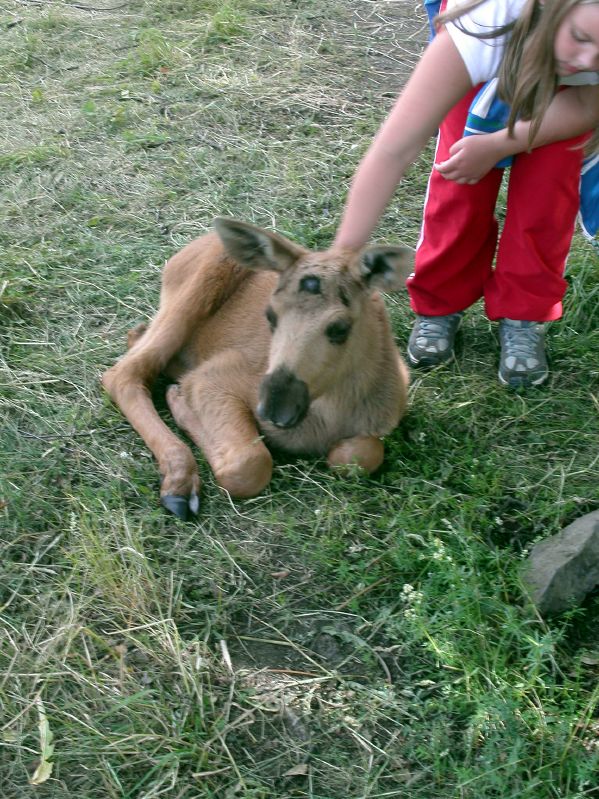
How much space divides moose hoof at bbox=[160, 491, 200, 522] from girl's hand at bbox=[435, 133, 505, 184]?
216cm

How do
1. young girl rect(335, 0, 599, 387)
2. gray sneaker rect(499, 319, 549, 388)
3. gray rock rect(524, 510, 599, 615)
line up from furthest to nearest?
1. gray sneaker rect(499, 319, 549, 388)
2. young girl rect(335, 0, 599, 387)
3. gray rock rect(524, 510, 599, 615)

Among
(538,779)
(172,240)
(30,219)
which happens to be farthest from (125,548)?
(30,219)

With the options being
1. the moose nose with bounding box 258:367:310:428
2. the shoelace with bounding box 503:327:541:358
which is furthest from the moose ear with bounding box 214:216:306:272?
the shoelace with bounding box 503:327:541:358

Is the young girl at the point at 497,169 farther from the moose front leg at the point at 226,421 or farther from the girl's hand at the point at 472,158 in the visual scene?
the moose front leg at the point at 226,421

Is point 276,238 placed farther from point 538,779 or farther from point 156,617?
point 538,779

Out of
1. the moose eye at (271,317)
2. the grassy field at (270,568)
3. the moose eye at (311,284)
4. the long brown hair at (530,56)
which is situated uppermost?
the long brown hair at (530,56)

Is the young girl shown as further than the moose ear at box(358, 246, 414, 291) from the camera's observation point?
No

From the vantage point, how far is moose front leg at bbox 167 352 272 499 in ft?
15.6

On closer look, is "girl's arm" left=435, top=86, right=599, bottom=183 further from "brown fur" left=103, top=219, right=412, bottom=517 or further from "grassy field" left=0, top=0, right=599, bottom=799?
"grassy field" left=0, top=0, right=599, bottom=799

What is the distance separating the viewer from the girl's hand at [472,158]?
486 cm

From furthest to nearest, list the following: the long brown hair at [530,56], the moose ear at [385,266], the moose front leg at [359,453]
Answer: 1. the moose front leg at [359,453]
2. the moose ear at [385,266]
3. the long brown hair at [530,56]

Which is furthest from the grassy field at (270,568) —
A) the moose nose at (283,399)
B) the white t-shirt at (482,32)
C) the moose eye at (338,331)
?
the white t-shirt at (482,32)

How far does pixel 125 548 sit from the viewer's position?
433cm

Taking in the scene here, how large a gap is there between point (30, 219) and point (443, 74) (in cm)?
390
